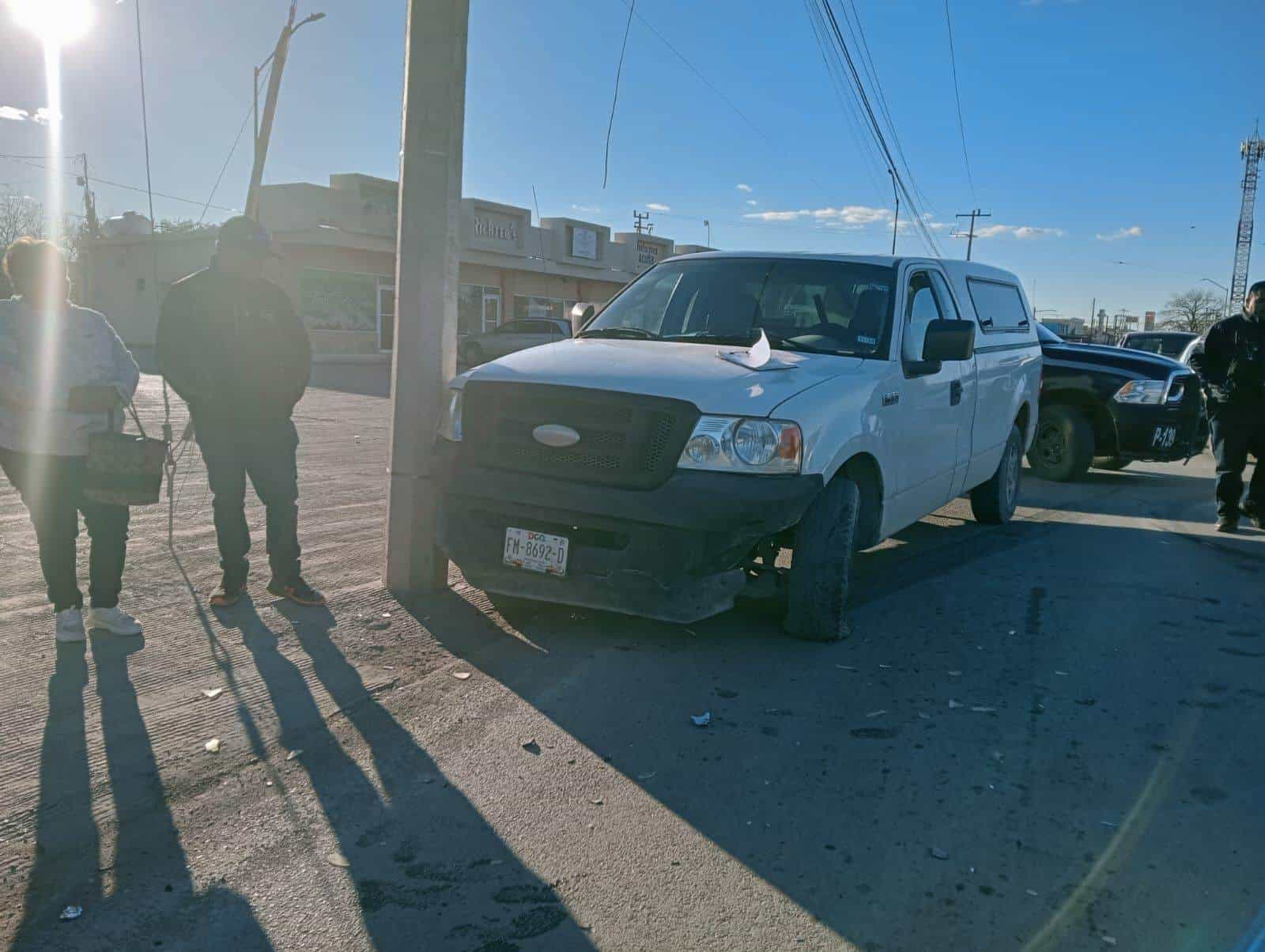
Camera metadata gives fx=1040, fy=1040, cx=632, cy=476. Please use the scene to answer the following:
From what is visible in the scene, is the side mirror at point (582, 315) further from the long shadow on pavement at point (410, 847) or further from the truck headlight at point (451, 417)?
the long shadow on pavement at point (410, 847)

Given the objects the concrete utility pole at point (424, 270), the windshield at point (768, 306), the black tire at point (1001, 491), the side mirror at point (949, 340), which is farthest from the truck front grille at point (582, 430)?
the black tire at point (1001, 491)

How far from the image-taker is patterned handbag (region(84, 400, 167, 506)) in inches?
175

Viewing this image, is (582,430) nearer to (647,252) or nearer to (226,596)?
(226,596)

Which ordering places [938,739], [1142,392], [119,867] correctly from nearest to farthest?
[119,867] → [938,739] → [1142,392]

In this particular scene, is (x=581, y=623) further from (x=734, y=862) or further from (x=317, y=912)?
(x=317, y=912)

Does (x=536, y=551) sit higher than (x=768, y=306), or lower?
lower

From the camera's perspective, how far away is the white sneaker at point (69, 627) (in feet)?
14.8

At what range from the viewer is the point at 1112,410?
437 inches

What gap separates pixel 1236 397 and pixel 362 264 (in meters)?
27.5

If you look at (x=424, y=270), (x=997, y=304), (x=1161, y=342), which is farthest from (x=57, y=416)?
(x=1161, y=342)

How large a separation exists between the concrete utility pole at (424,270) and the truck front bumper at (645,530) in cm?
86

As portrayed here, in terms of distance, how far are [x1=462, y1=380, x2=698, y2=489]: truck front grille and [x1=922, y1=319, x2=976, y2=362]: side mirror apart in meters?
1.96

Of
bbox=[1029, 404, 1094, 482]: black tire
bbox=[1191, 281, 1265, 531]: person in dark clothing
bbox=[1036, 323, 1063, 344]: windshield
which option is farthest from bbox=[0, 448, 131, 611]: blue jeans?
bbox=[1036, 323, 1063, 344]: windshield

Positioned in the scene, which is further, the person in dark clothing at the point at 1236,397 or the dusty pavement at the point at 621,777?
the person in dark clothing at the point at 1236,397
